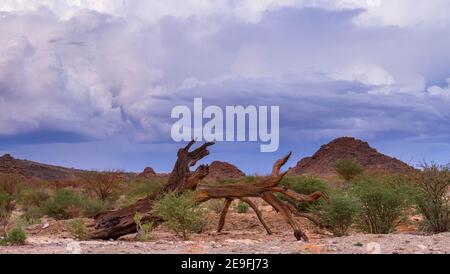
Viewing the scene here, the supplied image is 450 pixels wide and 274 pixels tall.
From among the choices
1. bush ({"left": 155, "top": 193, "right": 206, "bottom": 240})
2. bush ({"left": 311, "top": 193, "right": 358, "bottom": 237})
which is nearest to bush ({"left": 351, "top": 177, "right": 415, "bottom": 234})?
bush ({"left": 311, "top": 193, "right": 358, "bottom": 237})

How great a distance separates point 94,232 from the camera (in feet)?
50.1

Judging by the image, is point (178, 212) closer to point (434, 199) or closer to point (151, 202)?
point (151, 202)

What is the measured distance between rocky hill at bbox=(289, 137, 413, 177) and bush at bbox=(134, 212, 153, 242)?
46.9 meters

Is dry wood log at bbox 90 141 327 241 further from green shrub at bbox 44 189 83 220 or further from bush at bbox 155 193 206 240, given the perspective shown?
green shrub at bbox 44 189 83 220

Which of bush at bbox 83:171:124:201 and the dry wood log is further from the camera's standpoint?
bush at bbox 83:171:124:201

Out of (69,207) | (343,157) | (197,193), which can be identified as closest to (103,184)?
(69,207)

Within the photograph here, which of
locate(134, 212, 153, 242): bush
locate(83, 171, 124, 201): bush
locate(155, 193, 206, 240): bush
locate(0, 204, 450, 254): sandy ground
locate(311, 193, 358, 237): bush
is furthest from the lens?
locate(83, 171, 124, 201): bush

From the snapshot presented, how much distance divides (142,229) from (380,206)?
5.48m

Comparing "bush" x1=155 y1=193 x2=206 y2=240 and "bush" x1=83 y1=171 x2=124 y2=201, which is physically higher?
"bush" x1=83 y1=171 x2=124 y2=201

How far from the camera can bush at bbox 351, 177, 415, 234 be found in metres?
15.3

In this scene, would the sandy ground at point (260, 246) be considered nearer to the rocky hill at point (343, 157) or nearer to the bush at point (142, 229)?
the bush at point (142, 229)

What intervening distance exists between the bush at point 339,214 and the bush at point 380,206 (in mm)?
307

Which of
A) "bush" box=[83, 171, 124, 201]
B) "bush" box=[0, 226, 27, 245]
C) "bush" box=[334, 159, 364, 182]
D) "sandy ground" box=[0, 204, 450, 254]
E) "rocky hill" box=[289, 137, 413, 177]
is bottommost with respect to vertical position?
"sandy ground" box=[0, 204, 450, 254]
